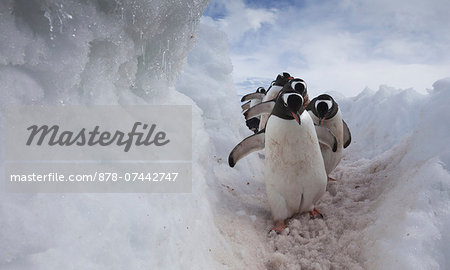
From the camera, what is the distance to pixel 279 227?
2.55 metres

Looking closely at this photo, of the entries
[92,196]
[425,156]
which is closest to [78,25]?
[92,196]

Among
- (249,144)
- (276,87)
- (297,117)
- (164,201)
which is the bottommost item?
(276,87)

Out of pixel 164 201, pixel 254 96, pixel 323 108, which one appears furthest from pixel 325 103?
pixel 254 96

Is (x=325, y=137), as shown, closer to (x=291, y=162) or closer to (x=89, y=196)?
(x=291, y=162)

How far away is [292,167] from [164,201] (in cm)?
116

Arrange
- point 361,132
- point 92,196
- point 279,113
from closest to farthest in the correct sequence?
point 92,196
point 279,113
point 361,132

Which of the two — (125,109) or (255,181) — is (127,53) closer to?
(125,109)

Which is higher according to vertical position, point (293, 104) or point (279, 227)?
point (293, 104)

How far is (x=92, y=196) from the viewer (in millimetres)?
1451

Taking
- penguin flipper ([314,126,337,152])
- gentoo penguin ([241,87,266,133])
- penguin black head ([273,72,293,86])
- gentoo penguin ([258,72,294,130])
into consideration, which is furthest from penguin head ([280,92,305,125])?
gentoo penguin ([241,87,266,133])

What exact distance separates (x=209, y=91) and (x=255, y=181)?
81.0 inches

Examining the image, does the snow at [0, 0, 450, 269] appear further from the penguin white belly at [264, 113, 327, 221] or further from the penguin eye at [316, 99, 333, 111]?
the penguin eye at [316, 99, 333, 111]

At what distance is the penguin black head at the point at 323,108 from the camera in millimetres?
3119

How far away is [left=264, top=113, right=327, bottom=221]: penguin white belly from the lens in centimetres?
247
